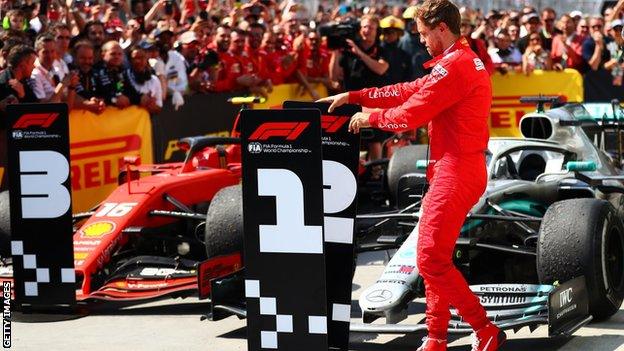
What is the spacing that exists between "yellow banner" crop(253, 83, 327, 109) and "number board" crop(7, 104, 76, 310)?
8039 millimetres

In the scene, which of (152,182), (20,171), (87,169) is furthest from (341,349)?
(87,169)

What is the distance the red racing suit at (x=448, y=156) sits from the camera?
20.0 ft

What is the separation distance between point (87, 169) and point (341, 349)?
21.1ft

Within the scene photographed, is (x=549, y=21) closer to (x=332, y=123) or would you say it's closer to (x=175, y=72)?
(x=175, y=72)

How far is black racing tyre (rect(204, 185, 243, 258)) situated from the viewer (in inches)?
324

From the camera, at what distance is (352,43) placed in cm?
1435

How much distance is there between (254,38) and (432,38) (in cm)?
961

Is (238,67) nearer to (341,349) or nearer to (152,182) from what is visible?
(152,182)

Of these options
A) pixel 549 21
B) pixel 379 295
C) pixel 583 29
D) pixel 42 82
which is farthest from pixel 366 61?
pixel 379 295

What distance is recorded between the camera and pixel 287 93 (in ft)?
54.2

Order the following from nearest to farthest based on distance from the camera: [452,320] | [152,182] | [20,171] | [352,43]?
[452,320]
[20,171]
[152,182]
[352,43]

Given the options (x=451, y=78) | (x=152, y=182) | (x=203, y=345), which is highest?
(x=451, y=78)

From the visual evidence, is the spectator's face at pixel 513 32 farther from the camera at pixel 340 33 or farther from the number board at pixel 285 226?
the number board at pixel 285 226

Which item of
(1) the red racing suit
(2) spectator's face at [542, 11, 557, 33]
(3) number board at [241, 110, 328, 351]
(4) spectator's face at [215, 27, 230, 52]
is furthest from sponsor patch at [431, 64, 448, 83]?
(2) spectator's face at [542, 11, 557, 33]
